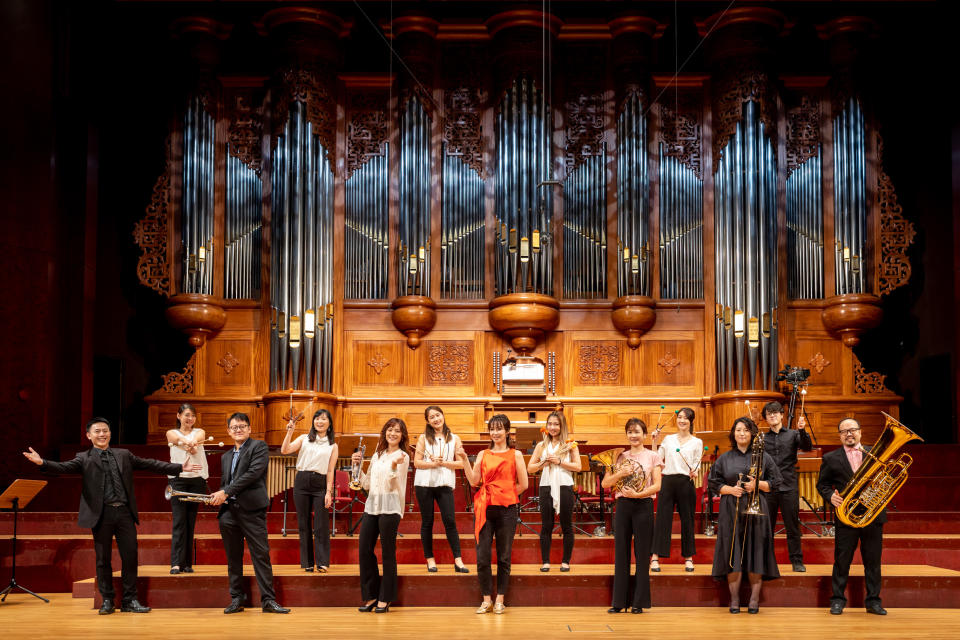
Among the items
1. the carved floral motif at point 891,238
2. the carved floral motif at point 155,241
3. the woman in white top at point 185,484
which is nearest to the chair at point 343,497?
the woman in white top at point 185,484

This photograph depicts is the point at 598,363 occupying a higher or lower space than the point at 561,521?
higher

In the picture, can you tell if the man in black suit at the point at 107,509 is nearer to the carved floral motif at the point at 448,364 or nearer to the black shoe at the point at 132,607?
the black shoe at the point at 132,607

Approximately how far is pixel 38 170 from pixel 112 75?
6.62 ft

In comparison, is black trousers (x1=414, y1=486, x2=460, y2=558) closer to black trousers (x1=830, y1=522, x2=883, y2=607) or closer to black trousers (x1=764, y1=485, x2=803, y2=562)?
black trousers (x1=764, y1=485, x2=803, y2=562)

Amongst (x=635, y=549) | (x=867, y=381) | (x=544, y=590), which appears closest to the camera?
(x=635, y=549)

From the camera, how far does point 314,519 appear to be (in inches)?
289

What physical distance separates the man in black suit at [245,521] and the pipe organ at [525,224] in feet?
15.2

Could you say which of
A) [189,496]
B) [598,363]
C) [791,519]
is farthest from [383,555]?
[598,363]

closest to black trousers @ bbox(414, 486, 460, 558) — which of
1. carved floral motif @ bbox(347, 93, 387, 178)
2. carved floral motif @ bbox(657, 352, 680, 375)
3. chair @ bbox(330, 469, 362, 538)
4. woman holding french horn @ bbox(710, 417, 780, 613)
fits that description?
chair @ bbox(330, 469, 362, 538)

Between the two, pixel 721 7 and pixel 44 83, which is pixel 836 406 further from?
pixel 44 83

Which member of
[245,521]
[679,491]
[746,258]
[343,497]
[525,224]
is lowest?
[343,497]

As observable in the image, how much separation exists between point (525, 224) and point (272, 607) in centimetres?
594

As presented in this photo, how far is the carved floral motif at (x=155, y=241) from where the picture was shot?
464 inches

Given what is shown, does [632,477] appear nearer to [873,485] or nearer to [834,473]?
[834,473]
